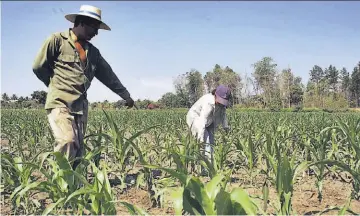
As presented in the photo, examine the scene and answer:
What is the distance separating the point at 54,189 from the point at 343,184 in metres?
3.02

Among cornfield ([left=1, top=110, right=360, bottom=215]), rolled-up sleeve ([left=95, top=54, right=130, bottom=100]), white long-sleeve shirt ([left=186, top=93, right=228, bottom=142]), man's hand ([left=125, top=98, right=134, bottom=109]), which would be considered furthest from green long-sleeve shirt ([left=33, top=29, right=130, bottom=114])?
white long-sleeve shirt ([left=186, top=93, right=228, bottom=142])

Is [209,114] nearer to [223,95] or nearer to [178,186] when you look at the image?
[223,95]

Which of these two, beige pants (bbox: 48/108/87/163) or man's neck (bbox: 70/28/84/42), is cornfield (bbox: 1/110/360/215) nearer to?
beige pants (bbox: 48/108/87/163)

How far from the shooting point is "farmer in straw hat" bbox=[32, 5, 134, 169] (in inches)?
131

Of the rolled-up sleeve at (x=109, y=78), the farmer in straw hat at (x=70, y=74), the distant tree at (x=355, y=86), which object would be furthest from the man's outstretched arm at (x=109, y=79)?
the distant tree at (x=355, y=86)

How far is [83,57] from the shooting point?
353 centimetres

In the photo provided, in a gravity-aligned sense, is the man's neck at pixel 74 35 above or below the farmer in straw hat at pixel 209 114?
above

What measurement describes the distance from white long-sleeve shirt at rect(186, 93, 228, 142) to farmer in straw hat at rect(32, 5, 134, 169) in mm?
1698

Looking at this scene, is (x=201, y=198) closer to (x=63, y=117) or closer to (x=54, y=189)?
(x=54, y=189)

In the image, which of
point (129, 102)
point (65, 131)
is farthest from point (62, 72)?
point (129, 102)

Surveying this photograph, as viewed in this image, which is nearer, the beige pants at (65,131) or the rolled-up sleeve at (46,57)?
the beige pants at (65,131)

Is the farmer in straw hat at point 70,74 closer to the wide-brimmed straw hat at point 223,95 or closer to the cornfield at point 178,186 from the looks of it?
the cornfield at point 178,186

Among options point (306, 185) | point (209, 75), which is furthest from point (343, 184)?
point (209, 75)

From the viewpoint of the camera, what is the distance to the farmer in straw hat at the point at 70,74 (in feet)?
10.9
